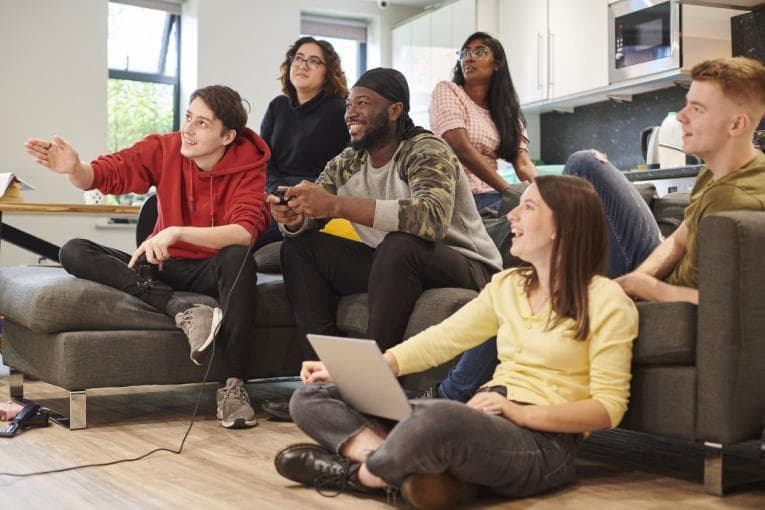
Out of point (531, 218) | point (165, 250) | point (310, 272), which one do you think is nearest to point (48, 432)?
point (165, 250)

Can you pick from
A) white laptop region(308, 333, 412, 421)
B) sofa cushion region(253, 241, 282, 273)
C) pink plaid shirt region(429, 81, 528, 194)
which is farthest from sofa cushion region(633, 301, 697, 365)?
sofa cushion region(253, 241, 282, 273)

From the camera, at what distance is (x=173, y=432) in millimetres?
2693

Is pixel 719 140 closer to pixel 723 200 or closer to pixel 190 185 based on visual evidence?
pixel 723 200

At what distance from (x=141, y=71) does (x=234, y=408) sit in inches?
177

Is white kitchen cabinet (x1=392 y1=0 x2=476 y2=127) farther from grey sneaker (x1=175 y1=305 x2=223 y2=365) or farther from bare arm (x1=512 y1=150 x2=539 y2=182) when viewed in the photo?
grey sneaker (x1=175 y1=305 x2=223 y2=365)

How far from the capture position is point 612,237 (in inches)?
102

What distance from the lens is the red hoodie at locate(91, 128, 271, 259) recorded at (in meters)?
3.03

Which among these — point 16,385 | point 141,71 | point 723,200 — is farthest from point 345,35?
point 723,200

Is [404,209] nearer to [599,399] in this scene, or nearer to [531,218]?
[531,218]

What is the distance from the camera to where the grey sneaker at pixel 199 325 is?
2742 millimetres

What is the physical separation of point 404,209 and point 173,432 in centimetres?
88

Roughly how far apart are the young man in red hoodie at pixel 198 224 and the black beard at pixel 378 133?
41 centimetres

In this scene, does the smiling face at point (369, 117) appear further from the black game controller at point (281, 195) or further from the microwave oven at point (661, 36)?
the microwave oven at point (661, 36)

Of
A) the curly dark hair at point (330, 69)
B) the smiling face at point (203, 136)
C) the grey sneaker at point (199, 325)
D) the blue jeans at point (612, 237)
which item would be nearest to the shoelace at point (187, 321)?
the grey sneaker at point (199, 325)
